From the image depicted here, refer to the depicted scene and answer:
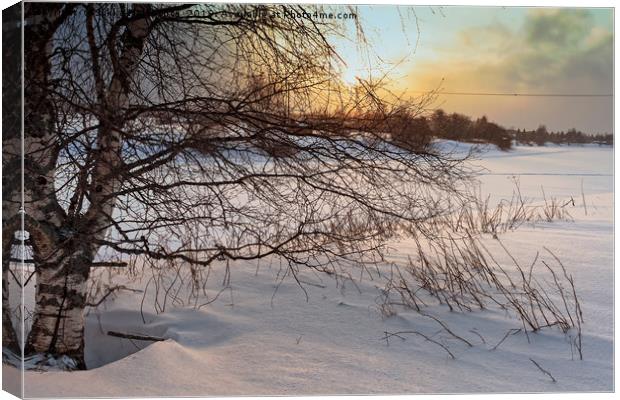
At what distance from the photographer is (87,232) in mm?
3420

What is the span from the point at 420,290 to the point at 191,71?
1.49m

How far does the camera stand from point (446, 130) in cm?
343

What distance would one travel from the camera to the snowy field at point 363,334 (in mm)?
3326

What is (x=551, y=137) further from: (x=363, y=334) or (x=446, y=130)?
(x=363, y=334)

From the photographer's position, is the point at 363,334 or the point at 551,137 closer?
the point at 363,334

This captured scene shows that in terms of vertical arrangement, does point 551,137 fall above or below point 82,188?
above

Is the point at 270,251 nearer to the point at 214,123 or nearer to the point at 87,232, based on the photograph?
the point at 214,123

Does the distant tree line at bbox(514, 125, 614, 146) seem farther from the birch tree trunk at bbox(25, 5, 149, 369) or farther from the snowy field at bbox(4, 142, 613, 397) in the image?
the birch tree trunk at bbox(25, 5, 149, 369)

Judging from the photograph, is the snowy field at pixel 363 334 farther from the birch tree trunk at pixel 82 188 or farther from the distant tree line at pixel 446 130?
the birch tree trunk at pixel 82 188

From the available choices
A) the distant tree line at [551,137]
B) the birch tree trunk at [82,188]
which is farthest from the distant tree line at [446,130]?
the birch tree trunk at [82,188]

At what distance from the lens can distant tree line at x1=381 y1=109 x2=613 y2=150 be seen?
3.43 m

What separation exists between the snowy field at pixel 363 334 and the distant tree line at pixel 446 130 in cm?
6

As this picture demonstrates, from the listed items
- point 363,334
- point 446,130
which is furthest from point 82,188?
point 446,130

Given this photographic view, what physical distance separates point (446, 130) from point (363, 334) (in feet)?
3.40
